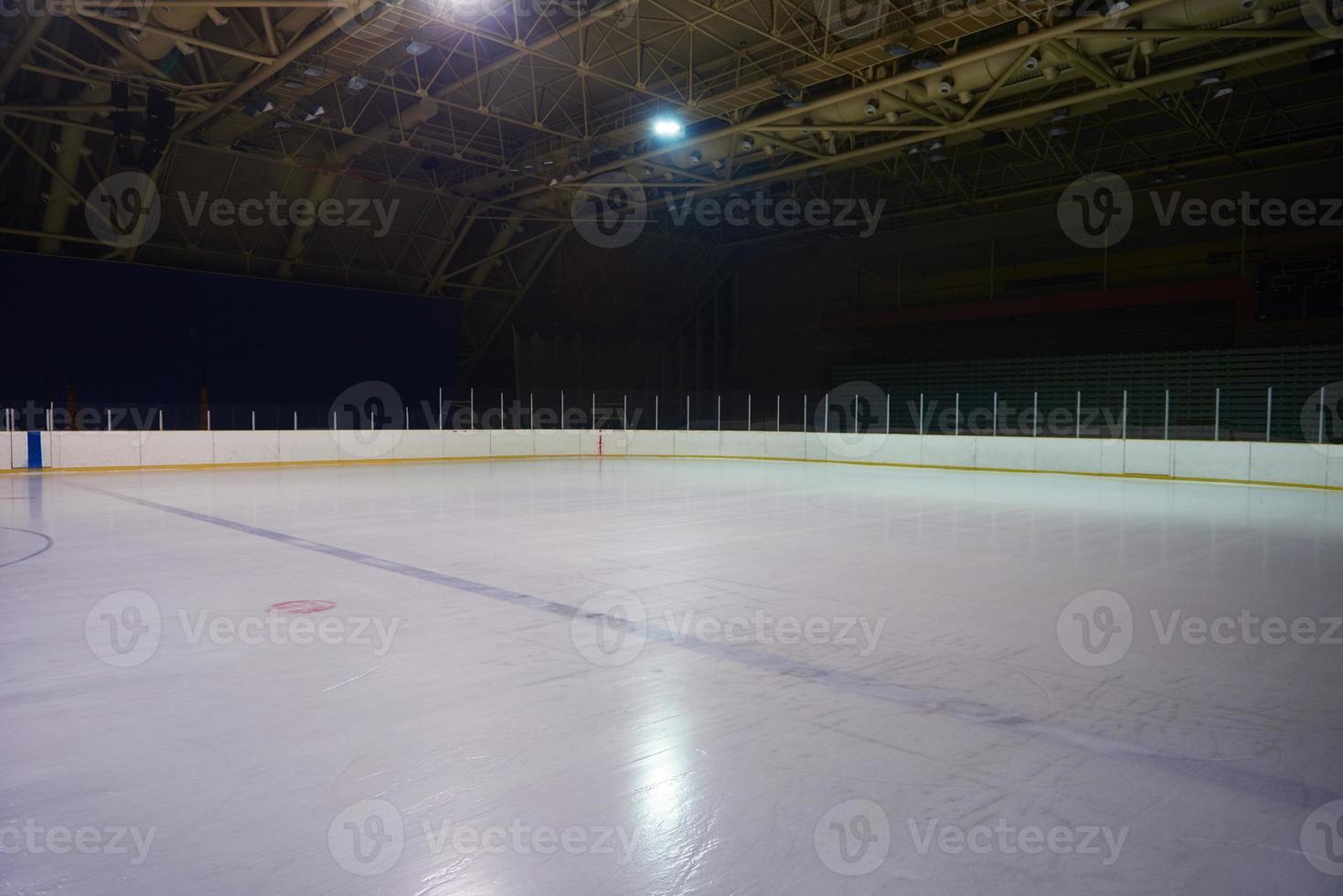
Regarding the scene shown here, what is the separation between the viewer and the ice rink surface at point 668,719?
9.50ft

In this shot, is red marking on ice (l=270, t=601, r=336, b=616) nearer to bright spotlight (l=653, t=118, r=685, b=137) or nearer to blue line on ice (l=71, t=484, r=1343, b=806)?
blue line on ice (l=71, t=484, r=1343, b=806)

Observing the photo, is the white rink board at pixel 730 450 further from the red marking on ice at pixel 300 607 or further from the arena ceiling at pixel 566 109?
the red marking on ice at pixel 300 607

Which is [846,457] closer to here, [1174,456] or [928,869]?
[1174,456]

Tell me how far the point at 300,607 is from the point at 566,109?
20.5m

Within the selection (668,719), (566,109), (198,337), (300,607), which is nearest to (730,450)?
(566,109)

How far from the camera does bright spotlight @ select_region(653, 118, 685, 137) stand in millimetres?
21469

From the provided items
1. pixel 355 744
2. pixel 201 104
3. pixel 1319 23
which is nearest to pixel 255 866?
pixel 355 744

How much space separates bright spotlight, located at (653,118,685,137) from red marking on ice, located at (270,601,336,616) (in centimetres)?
1754

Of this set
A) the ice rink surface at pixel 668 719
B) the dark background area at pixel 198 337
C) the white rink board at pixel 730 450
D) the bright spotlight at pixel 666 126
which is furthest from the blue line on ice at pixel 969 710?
the dark background area at pixel 198 337

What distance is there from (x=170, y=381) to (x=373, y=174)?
352 inches

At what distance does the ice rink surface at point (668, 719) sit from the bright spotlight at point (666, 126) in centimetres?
1489

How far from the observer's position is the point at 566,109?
24.1 m

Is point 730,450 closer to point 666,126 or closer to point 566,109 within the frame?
point 666,126

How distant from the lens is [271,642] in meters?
5.64
